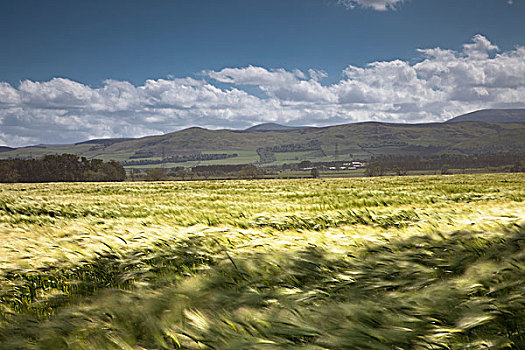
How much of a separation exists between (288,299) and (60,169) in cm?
12049

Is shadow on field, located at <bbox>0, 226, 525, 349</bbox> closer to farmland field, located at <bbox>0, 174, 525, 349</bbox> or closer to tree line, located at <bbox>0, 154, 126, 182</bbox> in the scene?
farmland field, located at <bbox>0, 174, 525, 349</bbox>

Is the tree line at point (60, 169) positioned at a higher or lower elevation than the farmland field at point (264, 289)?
higher

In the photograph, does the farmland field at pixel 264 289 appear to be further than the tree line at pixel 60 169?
No

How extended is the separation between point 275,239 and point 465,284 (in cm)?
229

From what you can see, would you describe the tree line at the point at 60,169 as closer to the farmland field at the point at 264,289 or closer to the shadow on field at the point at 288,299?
the farmland field at the point at 264,289

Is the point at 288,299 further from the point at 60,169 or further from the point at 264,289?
the point at 60,169

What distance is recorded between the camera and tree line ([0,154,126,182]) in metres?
102

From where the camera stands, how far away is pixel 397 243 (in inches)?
172

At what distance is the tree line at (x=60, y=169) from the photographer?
102 meters

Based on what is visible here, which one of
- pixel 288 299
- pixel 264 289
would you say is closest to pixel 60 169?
pixel 264 289

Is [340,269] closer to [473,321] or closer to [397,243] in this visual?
[397,243]

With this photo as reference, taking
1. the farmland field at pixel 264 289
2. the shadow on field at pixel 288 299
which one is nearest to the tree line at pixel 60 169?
the farmland field at pixel 264 289

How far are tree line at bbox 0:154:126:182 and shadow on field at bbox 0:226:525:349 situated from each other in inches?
4293

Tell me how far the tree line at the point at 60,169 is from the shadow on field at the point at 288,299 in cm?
10904
